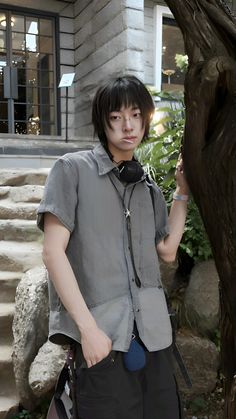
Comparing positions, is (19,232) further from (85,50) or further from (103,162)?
(85,50)

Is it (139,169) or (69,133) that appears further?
(69,133)

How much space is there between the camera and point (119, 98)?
156 centimetres

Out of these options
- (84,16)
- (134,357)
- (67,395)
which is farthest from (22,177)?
(134,357)

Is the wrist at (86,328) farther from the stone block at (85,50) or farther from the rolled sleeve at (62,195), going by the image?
the stone block at (85,50)

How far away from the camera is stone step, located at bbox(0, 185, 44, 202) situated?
5234mm

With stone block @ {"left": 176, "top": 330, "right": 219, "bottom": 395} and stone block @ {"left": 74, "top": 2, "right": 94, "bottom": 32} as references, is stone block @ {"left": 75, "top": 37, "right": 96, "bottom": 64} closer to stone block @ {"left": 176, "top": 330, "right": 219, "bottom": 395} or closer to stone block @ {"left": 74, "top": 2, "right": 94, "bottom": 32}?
stone block @ {"left": 74, "top": 2, "right": 94, "bottom": 32}

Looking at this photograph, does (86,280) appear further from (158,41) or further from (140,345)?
(158,41)

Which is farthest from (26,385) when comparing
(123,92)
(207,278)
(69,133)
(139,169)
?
(69,133)

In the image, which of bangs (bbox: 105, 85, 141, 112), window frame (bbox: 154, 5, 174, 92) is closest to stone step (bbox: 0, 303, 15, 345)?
bangs (bbox: 105, 85, 141, 112)

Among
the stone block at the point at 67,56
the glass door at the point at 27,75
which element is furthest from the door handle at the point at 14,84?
the stone block at the point at 67,56

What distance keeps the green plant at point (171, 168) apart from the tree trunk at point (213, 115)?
1.74 meters

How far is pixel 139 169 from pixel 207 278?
2237 millimetres

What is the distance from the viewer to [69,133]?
350 inches

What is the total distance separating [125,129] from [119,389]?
84 centimetres
